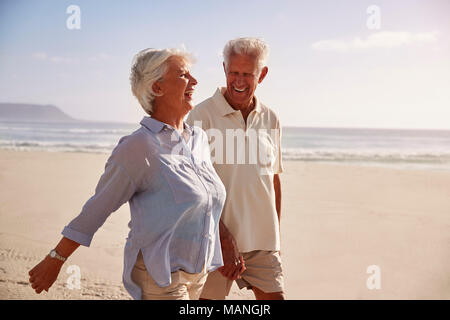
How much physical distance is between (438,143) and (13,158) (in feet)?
91.1

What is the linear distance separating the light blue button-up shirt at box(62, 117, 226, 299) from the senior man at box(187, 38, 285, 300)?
0.63 metres

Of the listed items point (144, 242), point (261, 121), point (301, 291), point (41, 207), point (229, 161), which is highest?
point (261, 121)

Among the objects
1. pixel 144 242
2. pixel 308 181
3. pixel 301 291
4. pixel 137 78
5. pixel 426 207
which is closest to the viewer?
pixel 144 242

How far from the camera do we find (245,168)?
2.69 m

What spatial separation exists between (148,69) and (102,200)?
0.56m

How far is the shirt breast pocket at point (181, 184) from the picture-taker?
1.88 meters

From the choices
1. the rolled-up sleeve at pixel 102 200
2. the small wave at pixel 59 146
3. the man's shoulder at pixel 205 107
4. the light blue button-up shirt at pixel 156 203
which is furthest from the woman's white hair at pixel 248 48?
the small wave at pixel 59 146

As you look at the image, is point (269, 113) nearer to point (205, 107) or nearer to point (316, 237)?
point (205, 107)

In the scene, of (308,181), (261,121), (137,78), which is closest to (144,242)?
(137,78)

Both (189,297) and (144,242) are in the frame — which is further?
(189,297)

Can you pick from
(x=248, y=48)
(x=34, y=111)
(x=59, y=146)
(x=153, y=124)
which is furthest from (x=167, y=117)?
(x=34, y=111)

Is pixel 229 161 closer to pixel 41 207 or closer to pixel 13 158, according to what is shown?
pixel 41 207

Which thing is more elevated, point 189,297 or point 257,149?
point 257,149

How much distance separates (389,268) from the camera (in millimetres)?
5785
